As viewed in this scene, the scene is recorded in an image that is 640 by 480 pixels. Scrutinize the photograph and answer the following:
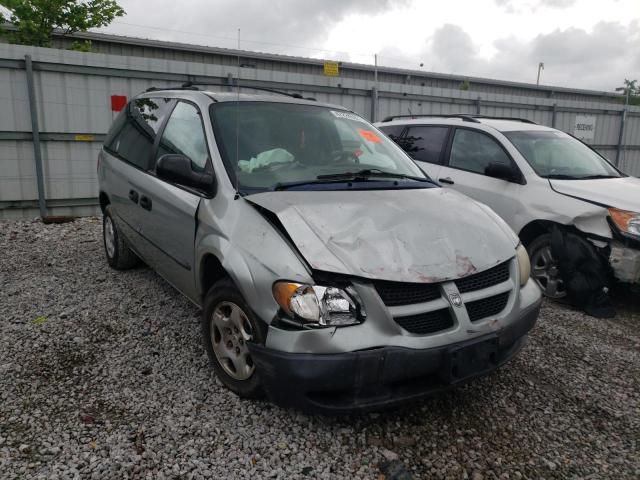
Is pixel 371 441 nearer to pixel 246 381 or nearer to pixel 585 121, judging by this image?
pixel 246 381

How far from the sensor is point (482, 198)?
5332 millimetres

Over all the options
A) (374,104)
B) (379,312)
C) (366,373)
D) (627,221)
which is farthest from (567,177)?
(374,104)

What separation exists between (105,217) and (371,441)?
12.4 ft

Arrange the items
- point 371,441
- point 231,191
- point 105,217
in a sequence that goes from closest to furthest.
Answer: point 371,441 → point 231,191 → point 105,217

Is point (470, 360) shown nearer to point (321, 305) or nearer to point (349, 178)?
point (321, 305)

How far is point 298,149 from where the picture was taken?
3.34 metres

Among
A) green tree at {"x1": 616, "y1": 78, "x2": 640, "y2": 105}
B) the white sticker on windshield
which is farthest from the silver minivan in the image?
green tree at {"x1": 616, "y1": 78, "x2": 640, "y2": 105}

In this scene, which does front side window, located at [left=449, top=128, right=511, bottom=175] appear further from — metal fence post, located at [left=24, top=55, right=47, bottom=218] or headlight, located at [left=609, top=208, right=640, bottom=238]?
metal fence post, located at [left=24, top=55, right=47, bottom=218]

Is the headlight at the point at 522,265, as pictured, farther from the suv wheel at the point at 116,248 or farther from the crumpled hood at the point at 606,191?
the suv wheel at the point at 116,248

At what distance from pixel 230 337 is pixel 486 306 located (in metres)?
1.41

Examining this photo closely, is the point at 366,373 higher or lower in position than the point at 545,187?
lower

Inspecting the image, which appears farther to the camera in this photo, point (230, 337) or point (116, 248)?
point (116, 248)

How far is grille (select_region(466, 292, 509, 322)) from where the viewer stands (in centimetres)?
250

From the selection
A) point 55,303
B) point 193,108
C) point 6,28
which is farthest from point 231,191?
point 6,28
